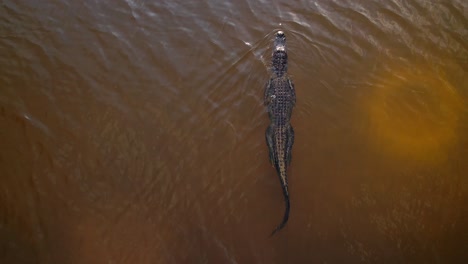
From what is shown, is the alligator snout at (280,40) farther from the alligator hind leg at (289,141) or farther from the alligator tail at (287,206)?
the alligator tail at (287,206)

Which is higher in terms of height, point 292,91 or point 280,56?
point 280,56

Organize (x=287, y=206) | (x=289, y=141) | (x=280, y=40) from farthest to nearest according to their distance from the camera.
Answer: (x=280, y=40) < (x=289, y=141) < (x=287, y=206)

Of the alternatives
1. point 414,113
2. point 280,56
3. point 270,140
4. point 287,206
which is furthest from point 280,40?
point 287,206

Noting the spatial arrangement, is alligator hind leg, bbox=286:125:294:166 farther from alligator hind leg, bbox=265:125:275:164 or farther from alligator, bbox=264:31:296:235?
alligator hind leg, bbox=265:125:275:164

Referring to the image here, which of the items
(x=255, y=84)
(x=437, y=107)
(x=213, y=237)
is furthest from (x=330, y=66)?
(x=213, y=237)

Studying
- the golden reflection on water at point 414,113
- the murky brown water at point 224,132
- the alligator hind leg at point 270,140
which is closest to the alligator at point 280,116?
the alligator hind leg at point 270,140

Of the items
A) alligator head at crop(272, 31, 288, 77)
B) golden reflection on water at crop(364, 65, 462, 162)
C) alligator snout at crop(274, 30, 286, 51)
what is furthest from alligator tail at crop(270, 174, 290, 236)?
alligator snout at crop(274, 30, 286, 51)

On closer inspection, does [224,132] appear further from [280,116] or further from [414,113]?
[414,113]

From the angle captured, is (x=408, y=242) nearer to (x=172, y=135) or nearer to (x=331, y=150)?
(x=331, y=150)
